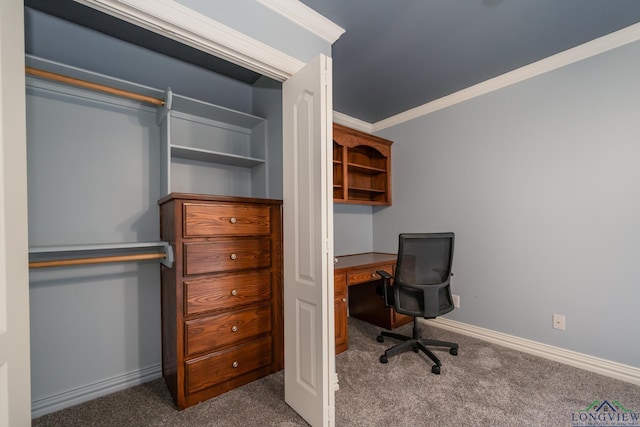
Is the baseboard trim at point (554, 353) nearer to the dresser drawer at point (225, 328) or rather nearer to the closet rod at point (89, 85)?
the dresser drawer at point (225, 328)

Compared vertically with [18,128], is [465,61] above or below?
above

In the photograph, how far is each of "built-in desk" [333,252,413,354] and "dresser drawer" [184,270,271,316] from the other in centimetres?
69

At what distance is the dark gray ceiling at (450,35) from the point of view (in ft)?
5.53

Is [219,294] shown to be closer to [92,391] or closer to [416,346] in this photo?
[92,391]

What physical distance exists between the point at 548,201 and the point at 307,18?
7.69 ft

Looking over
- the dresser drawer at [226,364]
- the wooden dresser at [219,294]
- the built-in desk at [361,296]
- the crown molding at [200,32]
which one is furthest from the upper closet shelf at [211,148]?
the dresser drawer at [226,364]

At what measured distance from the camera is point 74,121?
177cm

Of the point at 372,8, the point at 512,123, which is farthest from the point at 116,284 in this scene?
the point at 512,123

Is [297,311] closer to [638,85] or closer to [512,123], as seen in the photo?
[512,123]

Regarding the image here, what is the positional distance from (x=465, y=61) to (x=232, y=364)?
2.93 metres

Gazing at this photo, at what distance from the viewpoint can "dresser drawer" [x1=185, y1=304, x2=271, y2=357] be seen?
169cm

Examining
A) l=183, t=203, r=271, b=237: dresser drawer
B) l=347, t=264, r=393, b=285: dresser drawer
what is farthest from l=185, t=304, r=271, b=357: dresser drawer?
l=347, t=264, r=393, b=285: dresser drawer

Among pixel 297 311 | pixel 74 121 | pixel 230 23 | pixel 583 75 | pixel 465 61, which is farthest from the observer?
pixel 465 61

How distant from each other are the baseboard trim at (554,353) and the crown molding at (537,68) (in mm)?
2279
